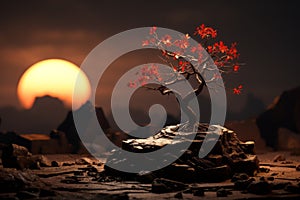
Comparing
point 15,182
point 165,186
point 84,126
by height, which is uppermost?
point 84,126

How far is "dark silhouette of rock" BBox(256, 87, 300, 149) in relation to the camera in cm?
3127

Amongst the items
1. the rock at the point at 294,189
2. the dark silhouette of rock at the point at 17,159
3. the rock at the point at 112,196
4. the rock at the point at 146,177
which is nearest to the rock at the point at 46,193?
the rock at the point at 112,196

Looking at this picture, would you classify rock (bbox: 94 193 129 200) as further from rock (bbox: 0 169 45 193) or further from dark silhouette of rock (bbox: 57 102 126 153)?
dark silhouette of rock (bbox: 57 102 126 153)

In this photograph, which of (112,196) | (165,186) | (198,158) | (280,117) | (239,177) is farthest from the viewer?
(280,117)

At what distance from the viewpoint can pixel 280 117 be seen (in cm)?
3212

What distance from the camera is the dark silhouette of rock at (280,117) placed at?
31.3 m

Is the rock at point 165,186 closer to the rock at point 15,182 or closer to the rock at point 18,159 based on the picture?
the rock at point 15,182

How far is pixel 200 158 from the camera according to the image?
16859 millimetres

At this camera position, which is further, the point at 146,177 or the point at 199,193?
the point at 146,177

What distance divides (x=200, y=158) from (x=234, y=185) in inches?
106

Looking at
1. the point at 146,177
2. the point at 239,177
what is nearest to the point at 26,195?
the point at 146,177

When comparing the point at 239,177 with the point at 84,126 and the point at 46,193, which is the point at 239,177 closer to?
the point at 46,193

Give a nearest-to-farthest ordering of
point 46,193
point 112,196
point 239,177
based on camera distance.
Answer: point 46,193, point 112,196, point 239,177

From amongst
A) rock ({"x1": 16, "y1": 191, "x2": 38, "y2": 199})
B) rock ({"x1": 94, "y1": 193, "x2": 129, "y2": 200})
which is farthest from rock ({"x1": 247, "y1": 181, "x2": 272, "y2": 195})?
rock ({"x1": 16, "y1": 191, "x2": 38, "y2": 199})
